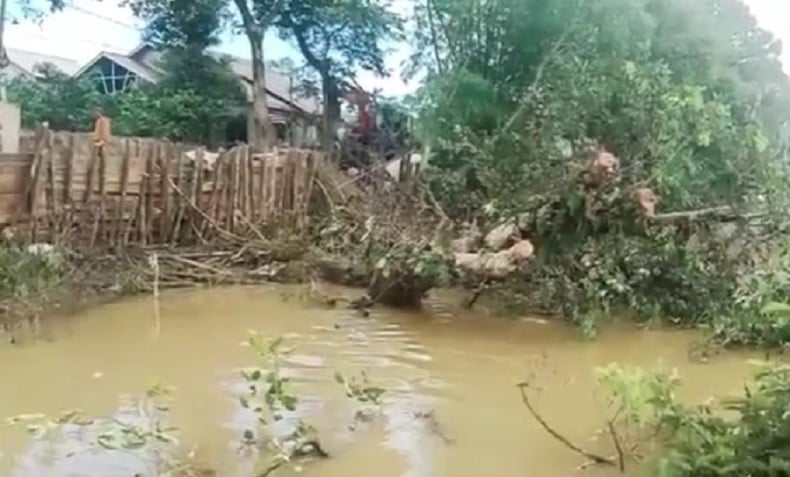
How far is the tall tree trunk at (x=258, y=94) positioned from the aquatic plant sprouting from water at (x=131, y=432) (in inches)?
626

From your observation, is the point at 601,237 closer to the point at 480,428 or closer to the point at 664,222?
the point at 664,222

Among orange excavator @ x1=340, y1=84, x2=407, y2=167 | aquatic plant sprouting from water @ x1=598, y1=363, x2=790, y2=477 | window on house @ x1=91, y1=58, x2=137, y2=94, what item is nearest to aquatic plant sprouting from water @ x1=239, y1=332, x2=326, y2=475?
aquatic plant sprouting from water @ x1=598, y1=363, x2=790, y2=477

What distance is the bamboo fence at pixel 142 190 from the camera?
880 cm

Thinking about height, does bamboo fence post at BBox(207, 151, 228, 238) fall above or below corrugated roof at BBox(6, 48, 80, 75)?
below

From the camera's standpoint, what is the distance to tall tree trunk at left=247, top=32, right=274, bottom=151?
817 inches

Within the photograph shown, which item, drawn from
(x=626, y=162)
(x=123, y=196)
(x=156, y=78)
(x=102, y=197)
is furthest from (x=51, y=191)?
(x=156, y=78)

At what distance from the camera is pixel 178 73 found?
69.2 feet

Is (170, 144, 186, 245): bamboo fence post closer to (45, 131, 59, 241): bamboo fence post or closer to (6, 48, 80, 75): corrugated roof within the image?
(45, 131, 59, 241): bamboo fence post

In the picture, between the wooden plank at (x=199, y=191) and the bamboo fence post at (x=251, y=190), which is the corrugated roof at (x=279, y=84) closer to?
the bamboo fence post at (x=251, y=190)

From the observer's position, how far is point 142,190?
32.7ft

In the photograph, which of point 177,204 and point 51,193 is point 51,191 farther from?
point 177,204

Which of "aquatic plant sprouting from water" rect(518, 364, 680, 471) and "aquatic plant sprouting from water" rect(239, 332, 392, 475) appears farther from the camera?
"aquatic plant sprouting from water" rect(239, 332, 392, 475)

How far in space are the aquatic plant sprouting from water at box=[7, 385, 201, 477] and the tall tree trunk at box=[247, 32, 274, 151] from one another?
15905 millimetres

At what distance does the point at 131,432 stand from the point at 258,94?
56.4 ft
